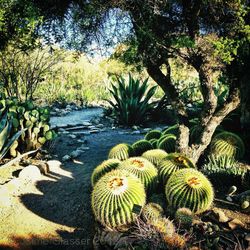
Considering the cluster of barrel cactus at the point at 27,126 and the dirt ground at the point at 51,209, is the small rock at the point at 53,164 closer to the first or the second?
the dirt ground at the point at 51,209

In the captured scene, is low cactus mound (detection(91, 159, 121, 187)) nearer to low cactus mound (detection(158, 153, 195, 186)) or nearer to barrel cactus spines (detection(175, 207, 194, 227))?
low cactus mound (detection(158, 153, 195, 186))

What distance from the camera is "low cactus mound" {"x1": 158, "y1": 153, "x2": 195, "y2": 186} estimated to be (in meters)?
3.60

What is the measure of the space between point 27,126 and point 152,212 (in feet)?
8.91

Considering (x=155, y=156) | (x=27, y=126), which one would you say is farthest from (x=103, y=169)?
(x=27, y=126)

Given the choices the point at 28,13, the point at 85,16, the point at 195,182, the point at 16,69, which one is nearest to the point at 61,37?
the point at 85,16

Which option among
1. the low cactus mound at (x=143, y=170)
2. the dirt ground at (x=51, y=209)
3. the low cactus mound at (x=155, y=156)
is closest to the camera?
the dirt ground at (x=51, y=209)

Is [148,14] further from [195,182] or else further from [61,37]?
[195,182]

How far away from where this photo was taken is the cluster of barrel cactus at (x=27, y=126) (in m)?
5.05

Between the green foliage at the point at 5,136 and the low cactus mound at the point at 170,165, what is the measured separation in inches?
81.6

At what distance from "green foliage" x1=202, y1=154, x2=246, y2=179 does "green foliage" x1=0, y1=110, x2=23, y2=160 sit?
2458mm

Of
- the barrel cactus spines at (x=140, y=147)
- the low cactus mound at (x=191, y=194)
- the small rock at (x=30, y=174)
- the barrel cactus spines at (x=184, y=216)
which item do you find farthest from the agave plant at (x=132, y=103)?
the barrel cactus spines at (x=184, y=216)

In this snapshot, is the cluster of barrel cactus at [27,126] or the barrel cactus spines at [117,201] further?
the cluster of barrel cactus at [27,126]

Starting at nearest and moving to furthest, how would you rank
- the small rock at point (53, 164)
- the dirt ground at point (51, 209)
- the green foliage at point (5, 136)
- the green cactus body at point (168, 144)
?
the dirt ground at point (51, 209) < the green cactus body at point (168, 144) < the green foliage at point (5, 136) < the small rock at point (53, 164)

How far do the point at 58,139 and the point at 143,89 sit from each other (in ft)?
8.11
